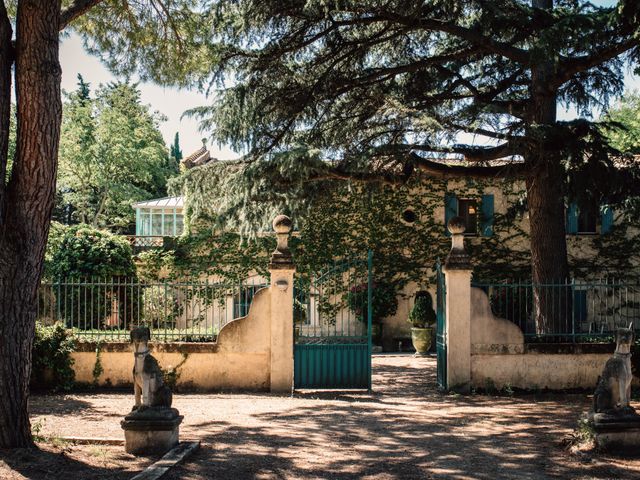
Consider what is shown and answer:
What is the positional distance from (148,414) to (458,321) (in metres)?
5.95

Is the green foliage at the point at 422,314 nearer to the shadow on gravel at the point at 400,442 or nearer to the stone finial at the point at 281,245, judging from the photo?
the shadow on gravel at the point at 400,442

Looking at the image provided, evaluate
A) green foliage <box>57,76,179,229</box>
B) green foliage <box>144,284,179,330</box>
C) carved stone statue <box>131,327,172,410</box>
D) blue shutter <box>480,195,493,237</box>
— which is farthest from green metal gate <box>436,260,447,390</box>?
green foliage <box>57,76,179,229</box>

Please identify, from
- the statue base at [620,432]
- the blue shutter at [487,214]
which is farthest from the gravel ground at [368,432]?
the blue shutter at [487,214]

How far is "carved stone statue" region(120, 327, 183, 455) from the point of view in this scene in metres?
6.68

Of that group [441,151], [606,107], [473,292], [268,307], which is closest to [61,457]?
[268,307]

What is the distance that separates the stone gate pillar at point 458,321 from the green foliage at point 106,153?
85.0 ft

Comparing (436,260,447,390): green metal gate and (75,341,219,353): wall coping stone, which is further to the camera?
(436,260,447,390): green metal gate

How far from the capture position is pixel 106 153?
34.2m

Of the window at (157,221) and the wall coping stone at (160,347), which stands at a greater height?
the window at (157,221)

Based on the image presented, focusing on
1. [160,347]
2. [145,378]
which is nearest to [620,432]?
[145,378]

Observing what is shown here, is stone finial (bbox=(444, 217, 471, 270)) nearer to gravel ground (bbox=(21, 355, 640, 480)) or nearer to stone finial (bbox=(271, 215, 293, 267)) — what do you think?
gravel ground (bbox=(21, 355, 640, 480))

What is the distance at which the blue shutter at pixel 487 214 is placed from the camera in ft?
69.2

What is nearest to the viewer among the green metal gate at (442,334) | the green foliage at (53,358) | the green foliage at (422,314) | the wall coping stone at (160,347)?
the green foliage at (53,358)

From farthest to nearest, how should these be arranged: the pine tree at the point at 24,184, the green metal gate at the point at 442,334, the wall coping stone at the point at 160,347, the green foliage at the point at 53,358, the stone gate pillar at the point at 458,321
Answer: the green metal gate at the point at 442,334
the wall coping stone at the point at 160,347
the stone gate pillar at the point at 458,321
the green foliage at the point at 53,358
the pine tree at the point at 24,184
